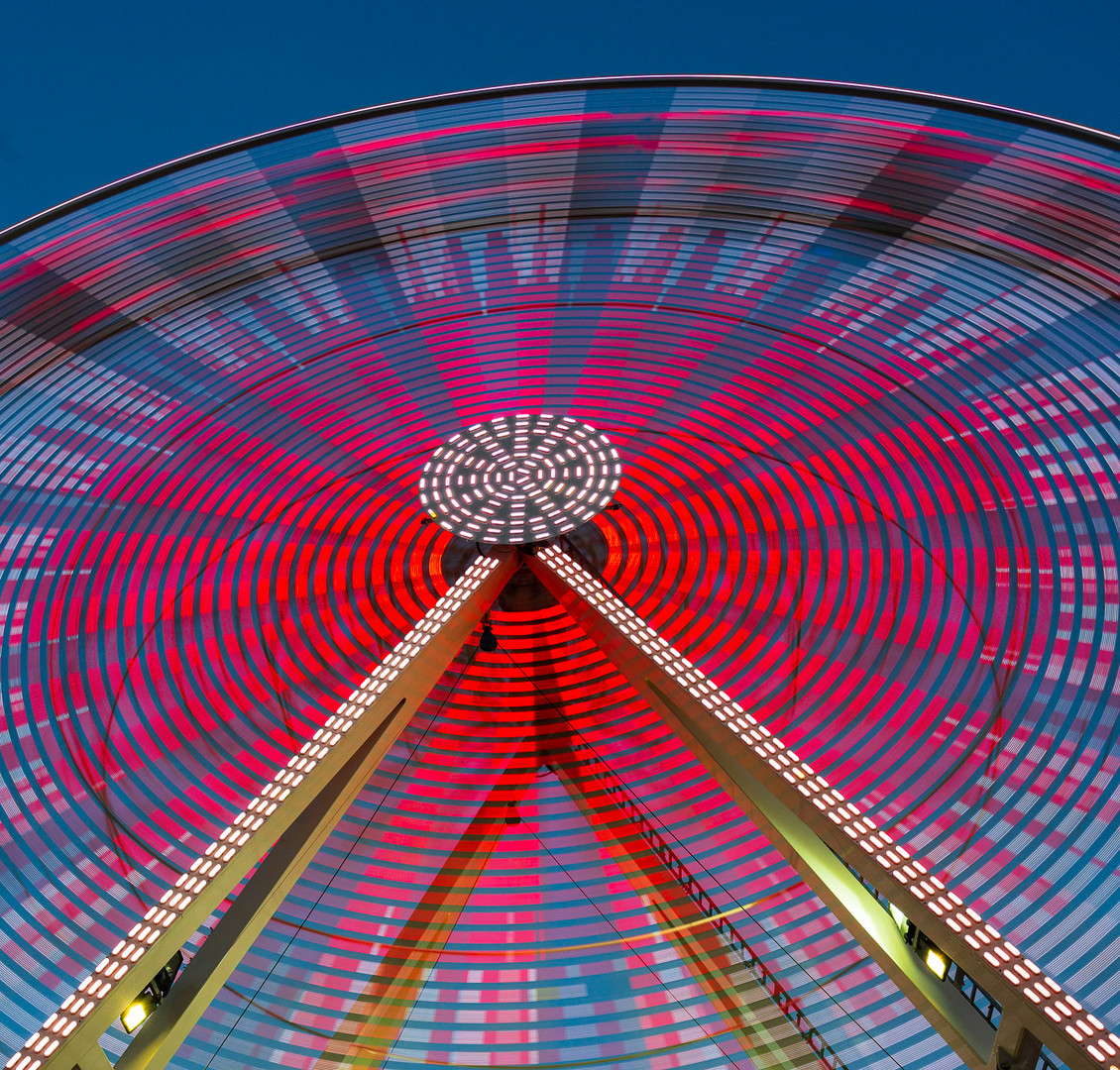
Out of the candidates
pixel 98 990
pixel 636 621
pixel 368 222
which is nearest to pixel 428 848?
pixel 636 621

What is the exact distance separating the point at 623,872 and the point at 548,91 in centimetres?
754

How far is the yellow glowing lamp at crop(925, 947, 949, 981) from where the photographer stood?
545 cm

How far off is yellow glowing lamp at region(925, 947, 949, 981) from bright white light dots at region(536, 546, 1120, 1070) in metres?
0.32

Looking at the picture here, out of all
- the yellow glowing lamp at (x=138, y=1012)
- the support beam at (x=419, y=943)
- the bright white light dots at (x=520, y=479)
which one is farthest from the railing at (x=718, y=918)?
the yellow glowing lamp at (x=138, y=1012)

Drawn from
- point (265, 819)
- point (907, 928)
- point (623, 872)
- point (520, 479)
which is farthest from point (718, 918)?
point (520, 479)

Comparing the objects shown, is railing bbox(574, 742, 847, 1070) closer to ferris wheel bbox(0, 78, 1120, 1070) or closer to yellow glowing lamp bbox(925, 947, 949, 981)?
ferris wheel bbox(0, 78, 1120, 1070)

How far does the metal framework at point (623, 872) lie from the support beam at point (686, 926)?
0.04ft

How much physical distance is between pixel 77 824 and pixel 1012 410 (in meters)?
8.73

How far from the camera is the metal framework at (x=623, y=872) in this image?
4996 mm

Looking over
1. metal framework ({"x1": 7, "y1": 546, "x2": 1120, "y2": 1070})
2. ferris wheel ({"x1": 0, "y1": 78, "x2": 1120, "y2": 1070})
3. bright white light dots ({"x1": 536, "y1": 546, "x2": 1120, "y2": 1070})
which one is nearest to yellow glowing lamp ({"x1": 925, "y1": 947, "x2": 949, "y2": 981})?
metal framework ({"x1": 7, "y1": 546, "x2": 1120, "y2": 1070})

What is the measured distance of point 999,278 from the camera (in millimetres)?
8992

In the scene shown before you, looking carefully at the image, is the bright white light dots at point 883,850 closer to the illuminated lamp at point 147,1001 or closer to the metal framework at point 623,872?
the metal framework at point 623,872

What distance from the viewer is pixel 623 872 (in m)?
8.37

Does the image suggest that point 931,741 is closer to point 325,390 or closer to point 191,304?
point 325,390
